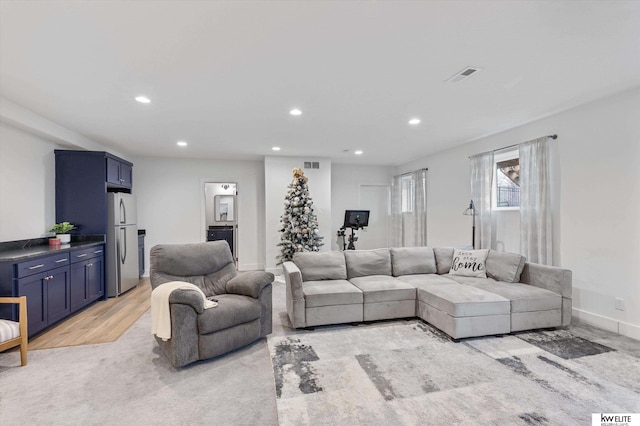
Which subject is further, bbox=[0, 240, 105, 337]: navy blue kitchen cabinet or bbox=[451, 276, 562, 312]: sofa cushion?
bbox=[451, 276, 562, 312]: sofa cushion

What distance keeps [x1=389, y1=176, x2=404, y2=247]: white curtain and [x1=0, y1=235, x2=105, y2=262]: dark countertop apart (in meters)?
6.21

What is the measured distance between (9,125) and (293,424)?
4.75 m

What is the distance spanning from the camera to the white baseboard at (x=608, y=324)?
10.3ft

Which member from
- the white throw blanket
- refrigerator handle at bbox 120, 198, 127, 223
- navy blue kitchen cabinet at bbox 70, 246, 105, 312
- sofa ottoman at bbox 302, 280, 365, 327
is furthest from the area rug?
refrigerator handle at bbox 120, 198, 127, 223

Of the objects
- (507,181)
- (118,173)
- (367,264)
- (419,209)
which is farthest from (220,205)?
(507,181)

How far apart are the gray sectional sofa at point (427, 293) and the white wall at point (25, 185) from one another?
11.6 feet

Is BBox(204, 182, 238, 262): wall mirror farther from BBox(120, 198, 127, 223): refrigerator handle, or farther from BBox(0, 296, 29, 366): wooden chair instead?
BBox(0, 296, 29, 366): wooden chair

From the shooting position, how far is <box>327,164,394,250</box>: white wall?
25.4ft

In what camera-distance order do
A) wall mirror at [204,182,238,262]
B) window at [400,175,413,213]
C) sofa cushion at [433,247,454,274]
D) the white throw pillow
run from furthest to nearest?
wall mirror at [204,182,238,262] < window at [400,175,413,213] < sofa cushion at [433,247,454,274] < the white throw pillow

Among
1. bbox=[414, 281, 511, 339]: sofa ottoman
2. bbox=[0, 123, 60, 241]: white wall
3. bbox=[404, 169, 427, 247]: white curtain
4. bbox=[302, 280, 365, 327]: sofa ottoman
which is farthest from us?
bbox=[404, 169, 427, 247]: white curtain

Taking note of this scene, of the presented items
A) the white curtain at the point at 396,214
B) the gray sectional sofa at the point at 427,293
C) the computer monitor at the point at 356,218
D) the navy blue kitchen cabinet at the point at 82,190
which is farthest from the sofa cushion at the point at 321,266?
the white curtain at the point at 396,214

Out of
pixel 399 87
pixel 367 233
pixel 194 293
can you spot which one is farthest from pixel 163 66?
pixel 367 233

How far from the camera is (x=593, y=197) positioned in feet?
11.5

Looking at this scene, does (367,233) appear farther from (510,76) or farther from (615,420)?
(615,420)
